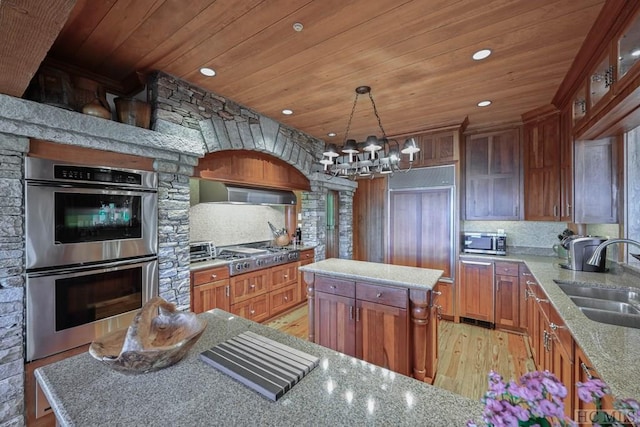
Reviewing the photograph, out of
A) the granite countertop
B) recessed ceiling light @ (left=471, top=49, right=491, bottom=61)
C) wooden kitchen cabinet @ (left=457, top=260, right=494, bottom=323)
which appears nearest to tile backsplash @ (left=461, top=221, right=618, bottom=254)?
wooden kitchen cabinet @ (left=457, top=260, right=494, bottom=323)

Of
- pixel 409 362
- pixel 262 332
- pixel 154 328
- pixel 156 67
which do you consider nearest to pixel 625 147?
pixel 409 362

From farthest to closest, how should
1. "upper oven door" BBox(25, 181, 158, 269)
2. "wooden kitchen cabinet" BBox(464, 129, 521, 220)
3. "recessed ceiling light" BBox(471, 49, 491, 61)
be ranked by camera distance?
"wooden kitchen cabinet" BBox(464, 129, 521, 220)
"recessed ceiling light" BBox(471, 49, 491, 61)
"upper oven door" BBox(25, 181, 158, 269)

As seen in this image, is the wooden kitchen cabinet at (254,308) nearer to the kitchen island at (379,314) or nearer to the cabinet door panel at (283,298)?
the cabinet door panel at (283,298)

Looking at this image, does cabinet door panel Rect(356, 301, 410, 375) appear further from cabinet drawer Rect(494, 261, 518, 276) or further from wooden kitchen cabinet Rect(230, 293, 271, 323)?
cabinet drawer Rect(494, 261, 518, 276)

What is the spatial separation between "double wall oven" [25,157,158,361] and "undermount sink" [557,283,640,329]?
3273 mm

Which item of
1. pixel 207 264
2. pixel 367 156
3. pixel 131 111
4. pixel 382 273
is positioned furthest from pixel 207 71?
pixel 382 273

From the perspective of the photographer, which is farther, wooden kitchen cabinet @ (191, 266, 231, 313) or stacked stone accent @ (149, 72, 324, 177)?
wooden kitchen cabinet @ (191, 266, 231, 313)

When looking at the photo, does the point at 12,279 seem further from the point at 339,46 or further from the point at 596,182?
the point at 596,182

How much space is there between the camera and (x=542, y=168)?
133 inches

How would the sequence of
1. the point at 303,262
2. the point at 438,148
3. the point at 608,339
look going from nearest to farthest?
the point at 608,339, the point at 438,148, the point at 303,262

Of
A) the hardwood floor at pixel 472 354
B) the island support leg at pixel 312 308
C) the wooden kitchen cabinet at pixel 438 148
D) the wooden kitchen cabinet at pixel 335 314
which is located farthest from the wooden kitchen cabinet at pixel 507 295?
the island support leg at pixel 312 308

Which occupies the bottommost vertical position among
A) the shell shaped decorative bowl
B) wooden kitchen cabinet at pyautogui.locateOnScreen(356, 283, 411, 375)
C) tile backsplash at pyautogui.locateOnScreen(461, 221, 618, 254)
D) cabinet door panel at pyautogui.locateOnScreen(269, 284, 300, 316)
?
cabinet door panel at pyautogui.locateOnScreen(269, 284, 300, 316)

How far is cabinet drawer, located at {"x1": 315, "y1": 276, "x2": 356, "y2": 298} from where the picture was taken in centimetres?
243

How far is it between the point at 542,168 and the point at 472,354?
240 cm
